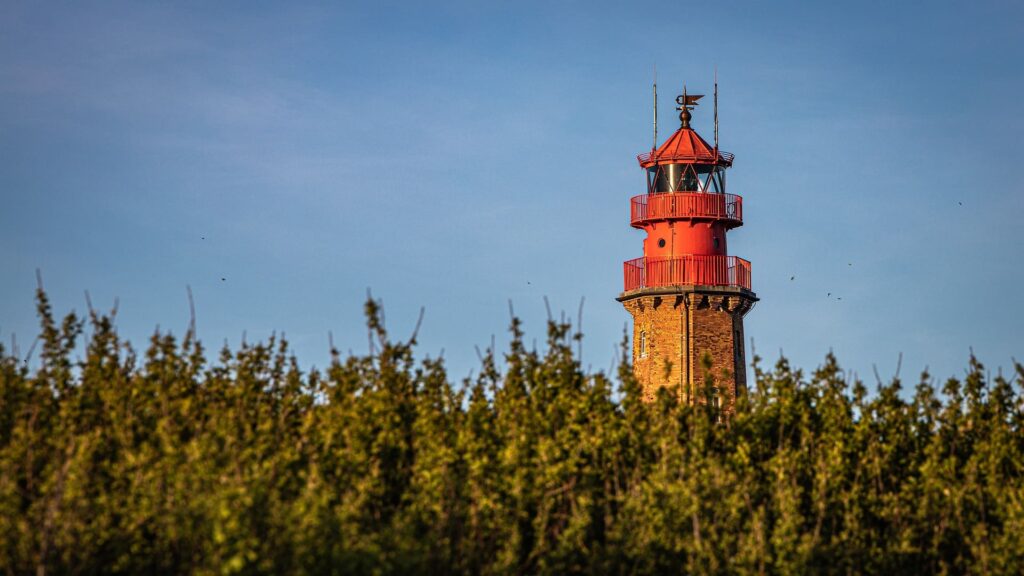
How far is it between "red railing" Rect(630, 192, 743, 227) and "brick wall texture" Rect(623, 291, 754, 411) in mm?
2817

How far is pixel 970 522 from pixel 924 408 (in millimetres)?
3466

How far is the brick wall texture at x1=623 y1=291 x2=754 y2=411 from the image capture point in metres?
49.8

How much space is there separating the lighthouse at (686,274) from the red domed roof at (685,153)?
0.11 ft

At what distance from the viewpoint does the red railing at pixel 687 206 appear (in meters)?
51.3

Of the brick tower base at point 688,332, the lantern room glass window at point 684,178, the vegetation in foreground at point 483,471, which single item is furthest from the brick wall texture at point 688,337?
the vegetation in foreground at point 483,471

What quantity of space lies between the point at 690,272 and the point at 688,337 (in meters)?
2.29

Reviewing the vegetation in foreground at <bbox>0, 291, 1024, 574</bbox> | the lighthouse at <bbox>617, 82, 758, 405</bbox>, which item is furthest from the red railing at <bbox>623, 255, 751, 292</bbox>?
the vegetation in foreground at <bbox>0, 291, 1024, 574</bbox>

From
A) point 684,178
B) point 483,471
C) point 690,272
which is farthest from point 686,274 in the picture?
point 483,471

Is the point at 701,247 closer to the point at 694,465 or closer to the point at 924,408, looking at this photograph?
the point at 924,408

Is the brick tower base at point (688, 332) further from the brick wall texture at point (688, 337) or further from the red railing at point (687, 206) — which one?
the red railing at point (687, 206)

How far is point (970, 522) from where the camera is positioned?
88.9ft

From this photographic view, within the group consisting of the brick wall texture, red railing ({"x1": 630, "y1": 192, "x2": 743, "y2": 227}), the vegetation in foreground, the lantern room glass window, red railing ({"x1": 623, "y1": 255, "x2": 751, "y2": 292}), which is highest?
the lantern room glass window

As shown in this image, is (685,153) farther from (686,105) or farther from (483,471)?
(483,471)

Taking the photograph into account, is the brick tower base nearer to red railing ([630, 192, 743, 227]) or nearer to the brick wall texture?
the brick wall texture
